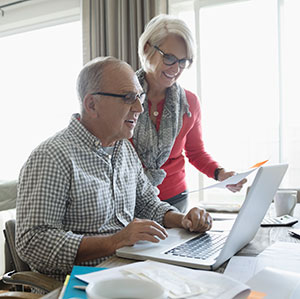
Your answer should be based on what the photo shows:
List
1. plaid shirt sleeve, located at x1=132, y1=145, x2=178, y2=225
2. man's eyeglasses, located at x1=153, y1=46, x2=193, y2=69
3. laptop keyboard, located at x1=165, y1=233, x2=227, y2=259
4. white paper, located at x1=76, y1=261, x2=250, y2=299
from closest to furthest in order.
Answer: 1. white paper, located at x1=76, y1=261, x2=250, y2=299
2. laptop keyboard, located at x1=165, y1=233, x2=227, y2=259
3. plaid shirt sleeve, located at x1=132, y1=145, x2=178, y2=225
4. man's eyeglasses, located at x1=153, y1=46, x2=193, y2=69

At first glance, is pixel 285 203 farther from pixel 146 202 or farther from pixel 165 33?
pixel 165 33

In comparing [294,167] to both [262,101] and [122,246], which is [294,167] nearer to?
[262,101]

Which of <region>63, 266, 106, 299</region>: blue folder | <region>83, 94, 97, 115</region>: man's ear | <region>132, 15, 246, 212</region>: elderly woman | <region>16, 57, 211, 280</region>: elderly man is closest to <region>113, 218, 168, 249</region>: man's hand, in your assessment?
<region>16, 57, 211, 280</region>: elderly man

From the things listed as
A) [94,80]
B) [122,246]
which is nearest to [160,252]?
[122,246]

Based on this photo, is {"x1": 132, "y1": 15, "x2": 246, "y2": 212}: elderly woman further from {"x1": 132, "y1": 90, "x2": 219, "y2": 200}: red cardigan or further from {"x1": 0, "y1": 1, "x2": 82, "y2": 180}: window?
{"x1": 0, "y1": 1, "x2": 82, "y2": 180}: window

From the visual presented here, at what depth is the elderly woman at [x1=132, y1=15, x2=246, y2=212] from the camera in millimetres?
1719

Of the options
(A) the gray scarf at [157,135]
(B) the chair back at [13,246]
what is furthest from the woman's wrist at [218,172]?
(B) the chair back at [13,246]

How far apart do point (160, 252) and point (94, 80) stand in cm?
63

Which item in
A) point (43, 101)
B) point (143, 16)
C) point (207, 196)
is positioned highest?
point (143, 16)

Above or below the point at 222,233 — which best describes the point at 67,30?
above

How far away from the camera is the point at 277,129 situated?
10.2 feet

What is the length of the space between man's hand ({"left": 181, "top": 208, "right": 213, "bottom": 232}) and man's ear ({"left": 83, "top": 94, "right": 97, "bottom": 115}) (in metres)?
0.46

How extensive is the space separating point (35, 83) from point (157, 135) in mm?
3170

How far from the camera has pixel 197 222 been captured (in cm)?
117
